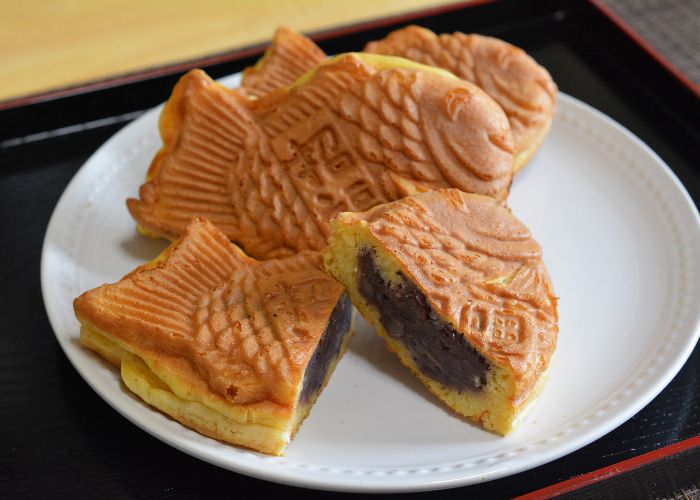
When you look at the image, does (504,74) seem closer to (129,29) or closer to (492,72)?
(492,72)

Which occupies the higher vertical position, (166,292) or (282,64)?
(282,64)

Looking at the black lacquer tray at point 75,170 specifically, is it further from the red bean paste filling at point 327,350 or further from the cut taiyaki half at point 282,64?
the cut taiyaki half at point 282,64

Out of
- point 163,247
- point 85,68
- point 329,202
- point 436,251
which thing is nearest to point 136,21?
point 85,68

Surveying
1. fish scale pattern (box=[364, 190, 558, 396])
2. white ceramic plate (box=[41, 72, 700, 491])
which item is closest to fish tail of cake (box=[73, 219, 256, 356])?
white ceramic plate (box=[41, 72, 700, 491])

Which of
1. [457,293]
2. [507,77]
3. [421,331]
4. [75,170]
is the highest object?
[507,77]

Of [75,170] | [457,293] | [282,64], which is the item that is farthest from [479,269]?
[75,170]

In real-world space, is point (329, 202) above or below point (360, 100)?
below

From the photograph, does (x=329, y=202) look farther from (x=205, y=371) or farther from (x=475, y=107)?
(x=205, y=371)
